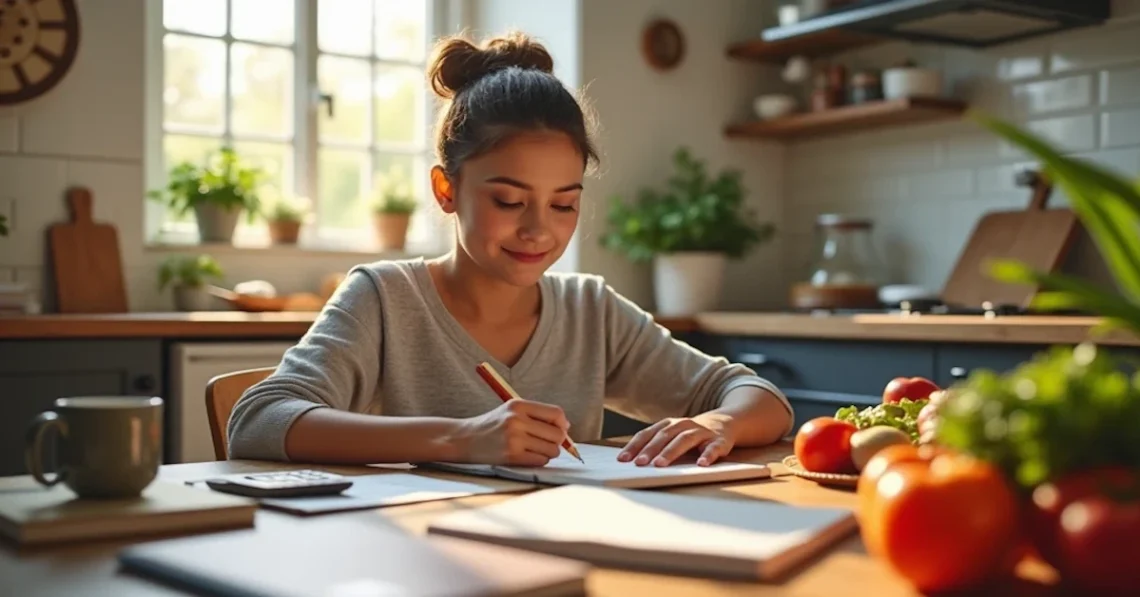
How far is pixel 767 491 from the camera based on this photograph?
4.20ft

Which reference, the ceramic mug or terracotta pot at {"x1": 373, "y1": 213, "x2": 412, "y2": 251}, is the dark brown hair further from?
terracotta pot at {"x1": 373, "y1": 213, "x2": 412, "y2": 251}

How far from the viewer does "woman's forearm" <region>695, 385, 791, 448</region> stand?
1.68 m

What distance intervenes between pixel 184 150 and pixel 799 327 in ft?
6.12

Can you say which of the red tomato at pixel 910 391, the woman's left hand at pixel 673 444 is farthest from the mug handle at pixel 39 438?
the red tomato at pixel 910 391

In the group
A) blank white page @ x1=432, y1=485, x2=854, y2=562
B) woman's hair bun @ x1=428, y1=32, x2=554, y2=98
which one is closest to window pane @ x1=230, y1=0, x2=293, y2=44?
woman's hair bun @ x1=428, y1=32, x2=554, y2=98

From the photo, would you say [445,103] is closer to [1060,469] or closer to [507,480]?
[507,480]

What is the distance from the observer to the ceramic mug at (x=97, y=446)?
1.05m

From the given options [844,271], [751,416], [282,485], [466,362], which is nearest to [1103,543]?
[282,485]

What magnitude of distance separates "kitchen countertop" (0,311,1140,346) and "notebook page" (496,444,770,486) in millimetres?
1337

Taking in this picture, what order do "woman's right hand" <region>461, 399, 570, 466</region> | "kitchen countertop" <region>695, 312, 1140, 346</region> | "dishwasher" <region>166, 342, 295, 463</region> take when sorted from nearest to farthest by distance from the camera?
"woman's right hand" <region>461, 399, 570, 466</region>, "kitchen countertop" <region>695, 312, 1140, 346</region>, "dishwasher" <region>166, 342, 295, 463</region>

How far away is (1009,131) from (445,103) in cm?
146

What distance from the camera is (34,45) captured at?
3.15 metres

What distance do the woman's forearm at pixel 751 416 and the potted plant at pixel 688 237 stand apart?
1.89 metres

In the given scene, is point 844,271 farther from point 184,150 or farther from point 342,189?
point 184,150
